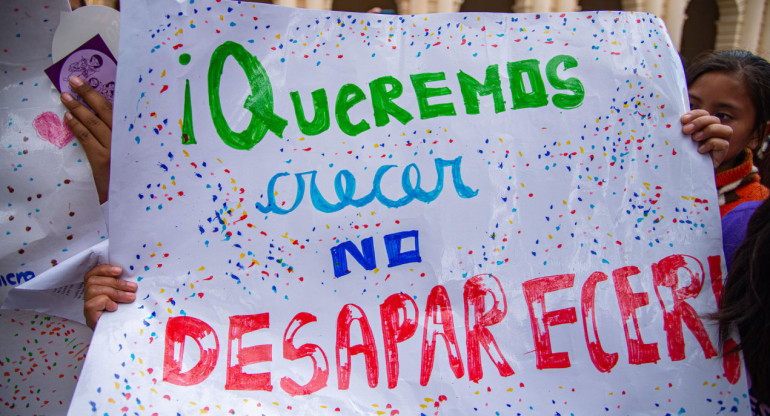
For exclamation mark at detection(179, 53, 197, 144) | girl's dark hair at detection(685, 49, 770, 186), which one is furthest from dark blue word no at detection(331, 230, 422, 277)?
girl's dark hair at detection(685, 49, 770, 186)

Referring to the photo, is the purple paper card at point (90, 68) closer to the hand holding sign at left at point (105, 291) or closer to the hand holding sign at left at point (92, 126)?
the hand holding sign at left at point (92, 126)

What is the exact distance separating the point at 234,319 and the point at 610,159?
797 millimetres

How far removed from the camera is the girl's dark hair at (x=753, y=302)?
0.79m

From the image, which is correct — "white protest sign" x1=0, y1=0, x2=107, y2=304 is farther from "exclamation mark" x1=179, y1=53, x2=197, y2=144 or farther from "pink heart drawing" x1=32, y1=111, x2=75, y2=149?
"exclamation mark" x1=179, y1=53, x2=197, y2=144

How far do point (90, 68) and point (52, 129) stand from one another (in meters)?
0.14

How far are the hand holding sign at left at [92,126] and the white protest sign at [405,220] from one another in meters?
0.09

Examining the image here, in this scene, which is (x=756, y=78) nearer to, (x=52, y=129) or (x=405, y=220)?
(x=405, y=220)

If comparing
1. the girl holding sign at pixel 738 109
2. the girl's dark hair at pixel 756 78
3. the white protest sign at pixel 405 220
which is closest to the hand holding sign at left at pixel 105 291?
the white protest sign at pixel 405 220

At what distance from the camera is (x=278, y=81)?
969mm

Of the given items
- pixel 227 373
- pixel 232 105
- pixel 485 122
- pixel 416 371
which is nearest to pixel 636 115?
pixel 485 122

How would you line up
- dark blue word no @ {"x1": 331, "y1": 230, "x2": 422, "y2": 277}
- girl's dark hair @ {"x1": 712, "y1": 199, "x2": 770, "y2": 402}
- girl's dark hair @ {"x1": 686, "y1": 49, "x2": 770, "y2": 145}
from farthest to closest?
1. girl's dark hair @ {"x1": 686, "y1": 49, "x2": 770, "y2": 145}
2. dark blue word no @ {"x1": 331, "y1": 230, "x2": 422, "y2": 277}
3. girl's dark hair @ {"x1": 712, "y1": 199, "x2": 770, "y2": 402}

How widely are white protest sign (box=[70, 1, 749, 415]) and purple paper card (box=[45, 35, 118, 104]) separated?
0.36 ft

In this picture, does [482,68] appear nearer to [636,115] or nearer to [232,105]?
[636,115]

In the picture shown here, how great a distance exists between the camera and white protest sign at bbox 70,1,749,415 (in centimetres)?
88
